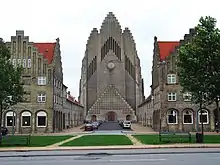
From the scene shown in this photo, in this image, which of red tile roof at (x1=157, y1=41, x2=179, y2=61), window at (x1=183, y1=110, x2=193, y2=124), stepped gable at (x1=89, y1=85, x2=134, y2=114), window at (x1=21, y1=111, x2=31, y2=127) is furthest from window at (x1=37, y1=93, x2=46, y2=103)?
stepped gable at (x1=89, y1=85, x2=134, y2=114)

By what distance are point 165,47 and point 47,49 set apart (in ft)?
70.4

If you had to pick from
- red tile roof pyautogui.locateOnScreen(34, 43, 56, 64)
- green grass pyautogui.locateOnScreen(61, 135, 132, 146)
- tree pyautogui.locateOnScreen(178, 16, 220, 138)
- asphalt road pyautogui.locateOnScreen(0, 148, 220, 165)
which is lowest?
green grass pyautogui.locateOnScreen(61, 135, 132, 146)

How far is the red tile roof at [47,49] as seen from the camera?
64.0 m

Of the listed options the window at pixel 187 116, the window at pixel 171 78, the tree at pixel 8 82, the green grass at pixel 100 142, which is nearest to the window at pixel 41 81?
the window at pixel 171 78

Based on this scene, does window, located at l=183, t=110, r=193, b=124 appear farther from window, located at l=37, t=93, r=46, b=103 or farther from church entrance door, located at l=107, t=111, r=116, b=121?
church entrance door, located at l=107, t=111, r=116, b=121

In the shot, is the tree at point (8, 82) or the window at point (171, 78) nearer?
the tree at point (8, 82)

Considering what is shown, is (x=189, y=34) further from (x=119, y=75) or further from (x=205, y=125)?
(x=119, y=75)

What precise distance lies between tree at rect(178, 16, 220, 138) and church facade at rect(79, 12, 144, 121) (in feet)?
280

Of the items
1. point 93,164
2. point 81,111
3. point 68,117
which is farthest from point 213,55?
point 81,111

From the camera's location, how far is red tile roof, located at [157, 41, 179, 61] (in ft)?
202

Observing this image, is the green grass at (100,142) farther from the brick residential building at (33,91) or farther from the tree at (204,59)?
the brick residential building at (33,91)

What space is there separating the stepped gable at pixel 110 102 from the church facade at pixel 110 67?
463mm

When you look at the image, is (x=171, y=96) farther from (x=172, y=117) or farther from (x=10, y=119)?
(x=10, y=119)

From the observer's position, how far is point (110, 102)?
11625 centimetres
